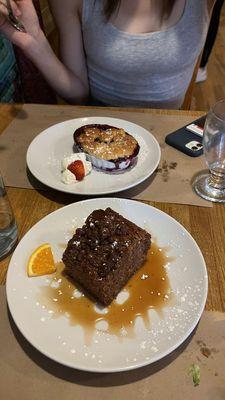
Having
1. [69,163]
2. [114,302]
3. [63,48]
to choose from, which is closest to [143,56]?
[63,48]

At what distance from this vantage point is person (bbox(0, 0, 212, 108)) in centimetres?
135

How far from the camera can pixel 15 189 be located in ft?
3.35

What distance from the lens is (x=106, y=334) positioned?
2.19 ft

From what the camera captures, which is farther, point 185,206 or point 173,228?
point 185,206

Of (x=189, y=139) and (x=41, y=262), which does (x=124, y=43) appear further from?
(x=41, y=262)

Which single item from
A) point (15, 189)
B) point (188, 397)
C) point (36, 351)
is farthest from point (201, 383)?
point (15, 189)

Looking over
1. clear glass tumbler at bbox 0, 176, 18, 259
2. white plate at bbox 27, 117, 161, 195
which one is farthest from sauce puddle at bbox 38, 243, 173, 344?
white plate at bbox 27, 117, 161, 195

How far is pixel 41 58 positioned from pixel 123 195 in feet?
2.37

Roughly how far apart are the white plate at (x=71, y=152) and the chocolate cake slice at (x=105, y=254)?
195 millimetres

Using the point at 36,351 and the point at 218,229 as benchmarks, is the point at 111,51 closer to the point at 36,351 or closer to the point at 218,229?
the point at 218,229

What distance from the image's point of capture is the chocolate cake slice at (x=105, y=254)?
2.34ft

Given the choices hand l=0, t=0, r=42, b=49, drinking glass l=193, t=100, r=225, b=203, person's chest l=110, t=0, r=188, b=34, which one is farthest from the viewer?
person's chest l=110, t=0, r=188, b=34

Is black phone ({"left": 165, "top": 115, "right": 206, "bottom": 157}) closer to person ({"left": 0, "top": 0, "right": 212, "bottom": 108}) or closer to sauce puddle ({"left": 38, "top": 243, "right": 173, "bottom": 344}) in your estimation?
person ({"left": 0, "top": 0, "right": 212, "bottom": 108})

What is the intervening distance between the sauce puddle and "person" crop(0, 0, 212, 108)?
882mm
